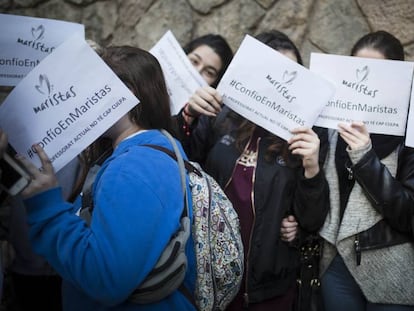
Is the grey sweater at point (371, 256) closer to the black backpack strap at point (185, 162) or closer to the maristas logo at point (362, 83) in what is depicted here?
the maristas logo at point (362, 83)

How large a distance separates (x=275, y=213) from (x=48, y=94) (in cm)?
91

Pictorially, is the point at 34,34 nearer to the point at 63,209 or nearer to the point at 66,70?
the point at 66,70

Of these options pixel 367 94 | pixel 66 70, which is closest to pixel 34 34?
pixel 66 70

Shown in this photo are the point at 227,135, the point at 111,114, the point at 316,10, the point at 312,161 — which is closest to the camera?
the point at 111,114

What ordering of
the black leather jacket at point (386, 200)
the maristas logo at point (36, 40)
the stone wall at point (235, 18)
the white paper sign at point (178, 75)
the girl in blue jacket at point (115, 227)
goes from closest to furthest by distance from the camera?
the girl in blue jacket at point (115, 227) → the black leather jacket at point (386, 200) → the maristas logo at point (36, 40) → the white paper sign at point (178, 75) → the stone wall at point (235, 18)

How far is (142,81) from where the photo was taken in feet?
4.12

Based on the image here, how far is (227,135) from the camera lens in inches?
70.3

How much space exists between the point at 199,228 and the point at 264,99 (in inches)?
23.7

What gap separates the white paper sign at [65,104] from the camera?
44.5 inches

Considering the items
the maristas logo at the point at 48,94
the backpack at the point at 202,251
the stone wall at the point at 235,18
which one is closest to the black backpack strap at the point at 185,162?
the backpack at the point at 202,251

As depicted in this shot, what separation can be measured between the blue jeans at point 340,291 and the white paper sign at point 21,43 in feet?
4.61

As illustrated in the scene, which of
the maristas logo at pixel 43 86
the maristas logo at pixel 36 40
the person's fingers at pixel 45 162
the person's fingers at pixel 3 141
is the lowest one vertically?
the person's fingers at pixel 45 162

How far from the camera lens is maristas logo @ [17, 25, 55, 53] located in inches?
64.4

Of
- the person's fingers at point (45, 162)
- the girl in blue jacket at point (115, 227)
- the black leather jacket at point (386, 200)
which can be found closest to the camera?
the girl in blue jacket at point (115, 227)
